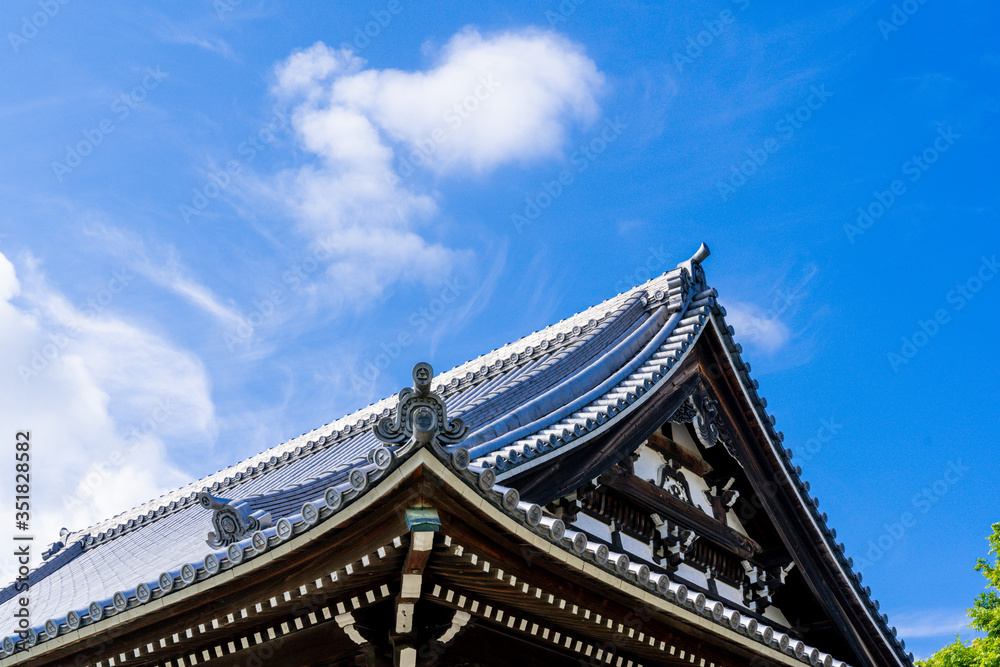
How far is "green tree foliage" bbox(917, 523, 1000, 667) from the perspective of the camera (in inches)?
775

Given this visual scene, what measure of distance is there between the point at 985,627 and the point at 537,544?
1920 cm

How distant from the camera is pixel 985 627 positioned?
2028 centimetres

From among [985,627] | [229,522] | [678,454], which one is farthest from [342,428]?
[985,627]

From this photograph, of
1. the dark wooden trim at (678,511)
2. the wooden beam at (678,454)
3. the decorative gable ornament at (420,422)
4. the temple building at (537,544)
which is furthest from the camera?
the wooden beam at (678,454)

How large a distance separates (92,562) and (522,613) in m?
9.92

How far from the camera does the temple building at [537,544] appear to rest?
17.3ft

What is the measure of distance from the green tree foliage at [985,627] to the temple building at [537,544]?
10769 mm

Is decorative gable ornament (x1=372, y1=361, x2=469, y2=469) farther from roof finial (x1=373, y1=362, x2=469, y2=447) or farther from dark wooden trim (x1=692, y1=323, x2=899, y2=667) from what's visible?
dark wooden trim (x1=692, y1=323, x2=899, y2=667)

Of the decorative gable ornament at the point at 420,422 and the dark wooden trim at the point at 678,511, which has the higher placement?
the dark wooden trim at the point at 678,511

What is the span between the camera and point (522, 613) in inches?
249

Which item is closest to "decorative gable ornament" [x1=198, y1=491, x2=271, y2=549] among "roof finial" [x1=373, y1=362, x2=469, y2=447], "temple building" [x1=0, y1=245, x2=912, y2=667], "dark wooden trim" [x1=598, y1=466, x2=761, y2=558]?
"temple building" [x1=0, y1=245, x2=912, y2=667]

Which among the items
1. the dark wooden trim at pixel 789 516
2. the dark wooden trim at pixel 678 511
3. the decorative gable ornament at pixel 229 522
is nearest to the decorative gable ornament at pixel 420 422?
the decorative gable ornament at pixel 229 522

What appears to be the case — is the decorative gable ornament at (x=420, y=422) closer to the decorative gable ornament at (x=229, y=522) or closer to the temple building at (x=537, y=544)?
the temple building at (x=537, y=544)

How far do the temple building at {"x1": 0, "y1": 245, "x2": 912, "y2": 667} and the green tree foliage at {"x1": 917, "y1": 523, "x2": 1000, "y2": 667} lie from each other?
1077 cm
